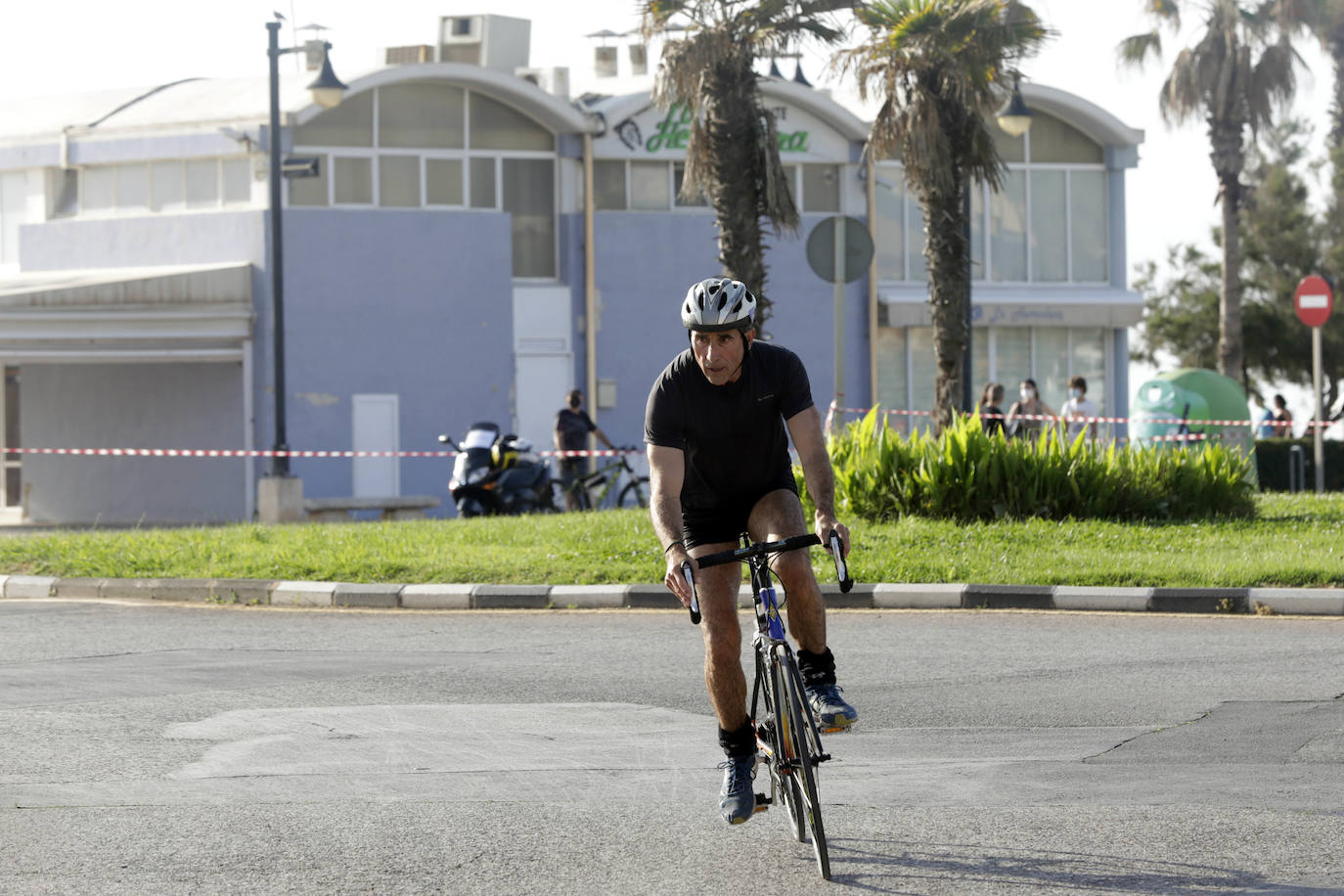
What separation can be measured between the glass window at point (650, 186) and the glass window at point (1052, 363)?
835 centimetres

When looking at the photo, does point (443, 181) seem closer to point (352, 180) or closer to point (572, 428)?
point (352, 180)

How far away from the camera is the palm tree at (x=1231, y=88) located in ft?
131

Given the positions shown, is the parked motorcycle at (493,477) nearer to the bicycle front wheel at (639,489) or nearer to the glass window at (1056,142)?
the bicycle front wheel at (639,489)

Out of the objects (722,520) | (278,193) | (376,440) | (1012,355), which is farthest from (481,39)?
(722,520)

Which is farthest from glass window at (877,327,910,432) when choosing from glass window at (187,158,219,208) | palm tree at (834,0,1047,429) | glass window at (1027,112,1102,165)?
glass window at (187,158,219,208)

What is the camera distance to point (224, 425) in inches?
1246

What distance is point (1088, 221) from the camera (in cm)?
3806

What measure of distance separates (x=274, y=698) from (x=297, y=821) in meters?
2.86

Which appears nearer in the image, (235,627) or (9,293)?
(235,627)

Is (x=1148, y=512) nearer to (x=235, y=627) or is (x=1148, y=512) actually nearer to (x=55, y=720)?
(x=235, y=627)

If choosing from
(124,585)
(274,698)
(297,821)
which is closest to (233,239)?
(124,585)

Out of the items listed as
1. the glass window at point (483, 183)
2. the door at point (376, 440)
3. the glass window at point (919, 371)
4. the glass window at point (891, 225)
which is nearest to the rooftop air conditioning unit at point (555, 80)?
the glass window at point (483, 183)

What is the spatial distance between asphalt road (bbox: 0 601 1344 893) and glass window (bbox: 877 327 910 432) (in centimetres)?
2464

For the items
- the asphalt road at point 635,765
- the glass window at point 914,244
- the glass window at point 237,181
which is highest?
the glass window at point 237,181
